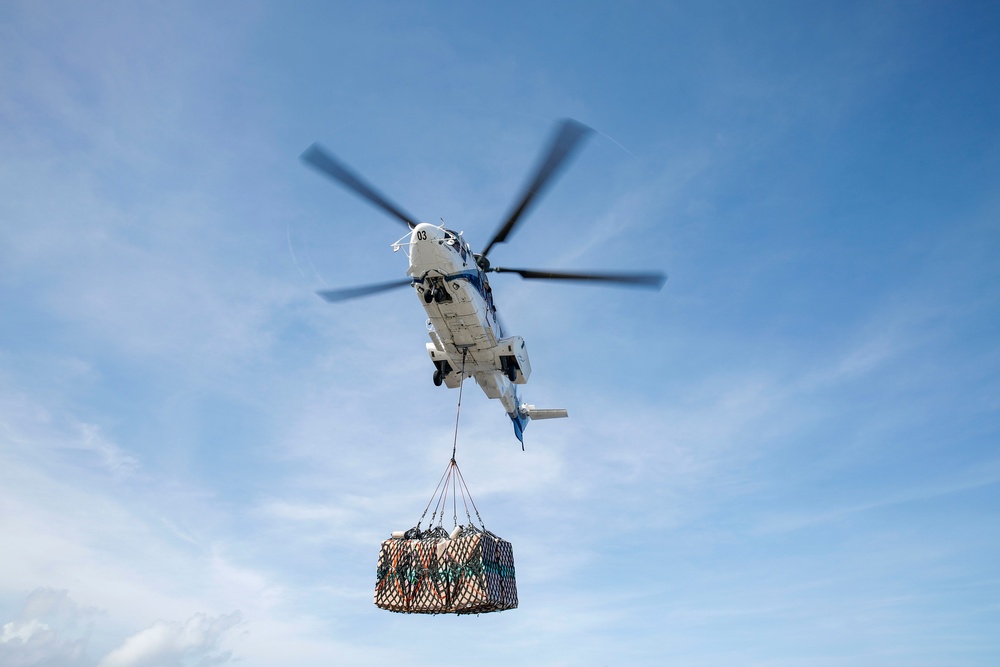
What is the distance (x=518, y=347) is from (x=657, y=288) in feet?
17.5

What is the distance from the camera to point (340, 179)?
68.2ft

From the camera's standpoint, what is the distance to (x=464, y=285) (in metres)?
20.3

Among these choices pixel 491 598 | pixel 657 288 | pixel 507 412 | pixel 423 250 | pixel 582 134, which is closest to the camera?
pixel 491 598

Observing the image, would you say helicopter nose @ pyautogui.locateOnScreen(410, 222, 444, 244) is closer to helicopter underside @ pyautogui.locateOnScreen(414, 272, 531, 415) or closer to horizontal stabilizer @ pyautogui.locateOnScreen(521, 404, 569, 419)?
helicopter underside @ pyautogui.locateOnScreen(414, 272, 531, 415)

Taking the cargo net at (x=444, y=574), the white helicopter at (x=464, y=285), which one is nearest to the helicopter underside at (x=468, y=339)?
the white helicopter at (x=464, y=285)

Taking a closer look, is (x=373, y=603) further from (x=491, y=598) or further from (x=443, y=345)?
(x=443, y=345)

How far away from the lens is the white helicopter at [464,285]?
19.7 metres

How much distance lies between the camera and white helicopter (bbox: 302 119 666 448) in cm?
1966

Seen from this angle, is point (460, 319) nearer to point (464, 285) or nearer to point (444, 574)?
point (464, 285)

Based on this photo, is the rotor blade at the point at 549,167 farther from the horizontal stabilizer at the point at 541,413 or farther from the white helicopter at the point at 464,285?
the horizontal stabilizer at the point at 541,413

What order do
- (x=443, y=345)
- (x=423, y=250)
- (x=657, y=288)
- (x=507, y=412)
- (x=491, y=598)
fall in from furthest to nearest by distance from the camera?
(x=507, y=412) < (x=443, y=345) < (x=657, y=288) < (x=423, y=250) < (x=491, y=598)

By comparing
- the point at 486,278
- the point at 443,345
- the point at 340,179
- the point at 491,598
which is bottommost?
the point at 491,598

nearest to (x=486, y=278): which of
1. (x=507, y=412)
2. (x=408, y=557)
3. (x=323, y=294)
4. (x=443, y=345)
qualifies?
(x=443, y=345)

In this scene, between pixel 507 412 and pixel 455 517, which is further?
pixel 507 412
